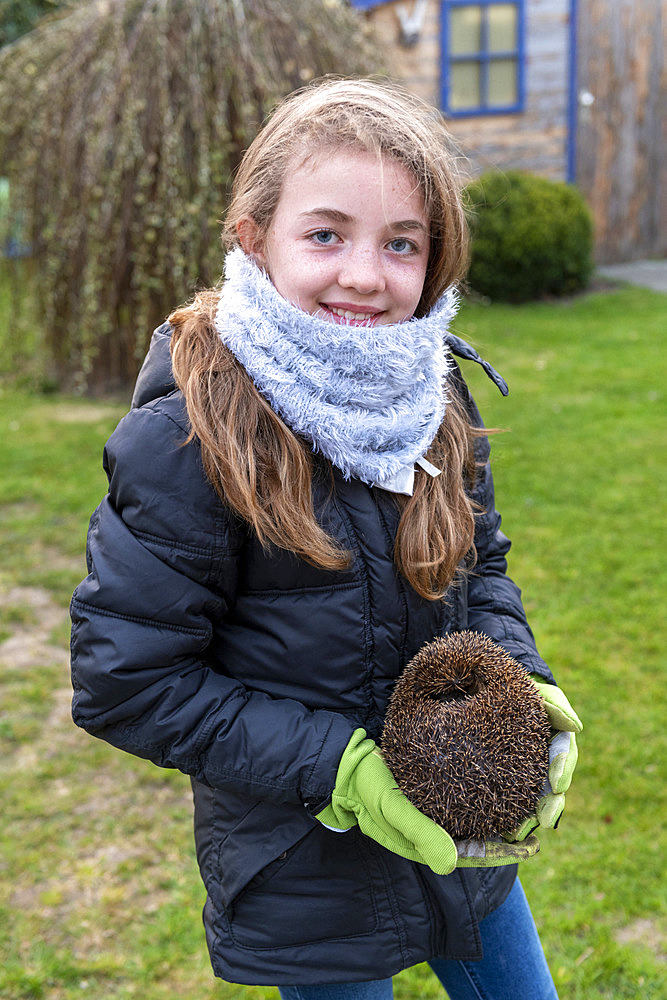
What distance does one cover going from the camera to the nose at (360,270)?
5.37 ft

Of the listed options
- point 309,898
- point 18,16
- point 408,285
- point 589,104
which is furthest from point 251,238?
point 18,16

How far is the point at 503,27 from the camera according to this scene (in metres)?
11.2

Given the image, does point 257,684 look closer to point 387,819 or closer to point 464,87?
point 387,819

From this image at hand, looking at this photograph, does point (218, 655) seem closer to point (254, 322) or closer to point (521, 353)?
point (254, 322)

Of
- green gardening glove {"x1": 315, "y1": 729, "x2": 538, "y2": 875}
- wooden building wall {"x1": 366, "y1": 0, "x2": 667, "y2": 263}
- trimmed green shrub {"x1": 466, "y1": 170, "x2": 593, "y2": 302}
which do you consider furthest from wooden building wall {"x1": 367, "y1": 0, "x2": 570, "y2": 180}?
green gardening glove {"x1": 315, "y1": 729, "x2": 538, "y2": 875}

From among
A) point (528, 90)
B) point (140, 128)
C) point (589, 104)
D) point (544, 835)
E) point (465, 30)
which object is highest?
point (465, 30)

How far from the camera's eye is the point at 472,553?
2.01 meters

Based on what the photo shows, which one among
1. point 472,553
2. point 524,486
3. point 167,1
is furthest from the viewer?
point 167,1

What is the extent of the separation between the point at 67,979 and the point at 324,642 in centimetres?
170

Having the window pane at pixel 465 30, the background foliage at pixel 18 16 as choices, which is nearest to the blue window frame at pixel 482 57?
the window pane at pixel 465 30

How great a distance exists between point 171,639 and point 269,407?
1.47ft

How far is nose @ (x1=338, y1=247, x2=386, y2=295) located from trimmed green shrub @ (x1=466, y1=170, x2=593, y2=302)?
8.76 m

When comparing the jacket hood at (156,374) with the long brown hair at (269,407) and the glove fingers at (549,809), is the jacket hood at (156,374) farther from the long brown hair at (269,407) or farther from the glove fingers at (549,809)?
the glove fingers at (549,809)

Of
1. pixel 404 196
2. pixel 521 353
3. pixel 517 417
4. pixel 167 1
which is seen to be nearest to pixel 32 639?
pixel 404 196
